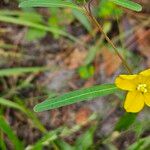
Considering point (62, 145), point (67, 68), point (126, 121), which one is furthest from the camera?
point (67, 68)

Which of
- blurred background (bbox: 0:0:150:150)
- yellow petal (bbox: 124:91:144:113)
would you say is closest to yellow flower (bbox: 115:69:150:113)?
yellow petal (bbox: 124:91:144:113)

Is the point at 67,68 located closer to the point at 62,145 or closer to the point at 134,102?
the point at 62,145

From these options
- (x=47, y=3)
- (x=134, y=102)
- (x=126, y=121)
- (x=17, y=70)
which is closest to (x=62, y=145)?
(x=126, y=121)

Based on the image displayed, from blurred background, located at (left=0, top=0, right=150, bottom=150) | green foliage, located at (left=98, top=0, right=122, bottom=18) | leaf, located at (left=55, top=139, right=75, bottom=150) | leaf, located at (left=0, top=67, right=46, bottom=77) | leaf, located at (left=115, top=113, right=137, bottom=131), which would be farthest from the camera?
green foliage, located at (left=98, top=0, right=122, bottom=18)

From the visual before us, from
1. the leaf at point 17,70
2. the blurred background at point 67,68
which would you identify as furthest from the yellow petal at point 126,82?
the leaf at point 17,70

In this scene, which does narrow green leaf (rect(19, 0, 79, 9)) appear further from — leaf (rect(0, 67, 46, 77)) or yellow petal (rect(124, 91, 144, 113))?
leaf (rect(0, 67, 46, 77))

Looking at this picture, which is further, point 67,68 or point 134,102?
point 67,68

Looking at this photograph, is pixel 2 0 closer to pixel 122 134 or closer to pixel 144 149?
pixel 122 134
